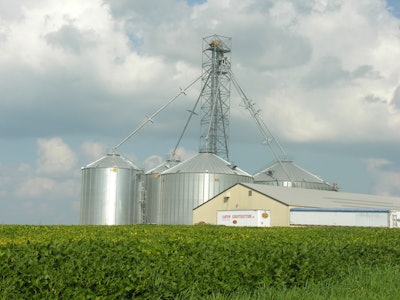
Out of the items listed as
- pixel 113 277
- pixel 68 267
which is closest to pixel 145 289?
pixel 113 277

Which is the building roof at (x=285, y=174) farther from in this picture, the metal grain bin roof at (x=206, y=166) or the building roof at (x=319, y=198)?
the metal grain bin roof at (x=206, y=166)

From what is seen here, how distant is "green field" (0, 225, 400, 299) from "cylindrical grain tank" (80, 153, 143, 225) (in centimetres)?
4972

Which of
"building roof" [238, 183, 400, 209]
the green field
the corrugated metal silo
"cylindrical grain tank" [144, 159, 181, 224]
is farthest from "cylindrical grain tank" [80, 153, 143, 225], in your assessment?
the green field

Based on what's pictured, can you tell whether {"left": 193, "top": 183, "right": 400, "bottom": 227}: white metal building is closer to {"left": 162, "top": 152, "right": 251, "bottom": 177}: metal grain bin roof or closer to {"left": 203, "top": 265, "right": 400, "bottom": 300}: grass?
{"left": 162, "top": 152, "right": 251, "bottom": 177}: metal grain bin roof

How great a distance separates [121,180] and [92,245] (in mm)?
54666

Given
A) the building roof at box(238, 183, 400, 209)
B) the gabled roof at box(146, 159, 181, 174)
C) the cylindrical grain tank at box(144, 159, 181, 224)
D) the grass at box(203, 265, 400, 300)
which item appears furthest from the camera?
the gabled roof at box(146, 159, 181, 174)

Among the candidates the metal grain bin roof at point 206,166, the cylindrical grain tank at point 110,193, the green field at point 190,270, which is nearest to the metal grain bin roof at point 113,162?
the cylindrical grain tank at point 110,193

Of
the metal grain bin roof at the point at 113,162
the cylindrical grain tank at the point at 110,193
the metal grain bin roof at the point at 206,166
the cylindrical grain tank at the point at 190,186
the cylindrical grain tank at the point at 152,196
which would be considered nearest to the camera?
the cylindrical grain tank at the point at 190,186

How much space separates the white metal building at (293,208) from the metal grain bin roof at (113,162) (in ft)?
40.7

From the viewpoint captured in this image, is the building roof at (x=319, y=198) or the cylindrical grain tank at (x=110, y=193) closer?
the building roof at (x=319, y=198)

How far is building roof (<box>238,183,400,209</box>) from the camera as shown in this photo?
56.0 metres

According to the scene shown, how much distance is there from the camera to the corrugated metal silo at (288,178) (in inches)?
3009

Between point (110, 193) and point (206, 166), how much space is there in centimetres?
1197

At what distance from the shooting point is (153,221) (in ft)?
217
